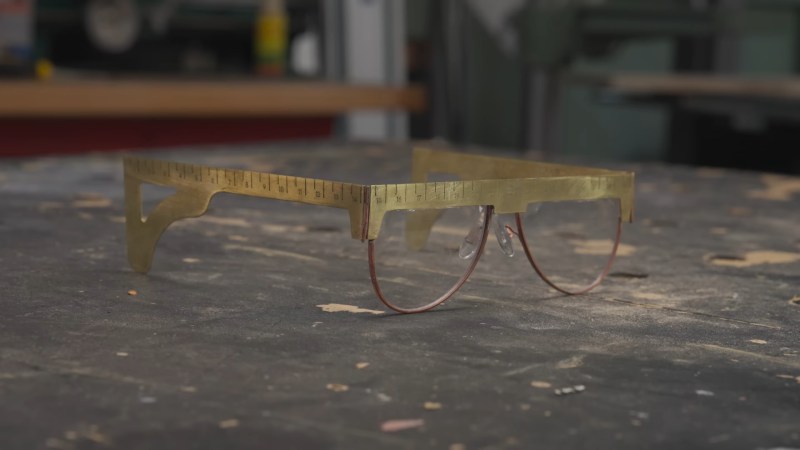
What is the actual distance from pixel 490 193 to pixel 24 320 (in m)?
0.41

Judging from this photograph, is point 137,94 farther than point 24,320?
Yes

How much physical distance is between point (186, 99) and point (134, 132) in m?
0.20

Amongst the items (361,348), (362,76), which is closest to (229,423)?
(361,348)

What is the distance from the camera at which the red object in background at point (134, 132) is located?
10.3ft

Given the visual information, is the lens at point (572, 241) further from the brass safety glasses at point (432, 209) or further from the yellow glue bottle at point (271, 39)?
the yellow glue bottle at point (271, 39)

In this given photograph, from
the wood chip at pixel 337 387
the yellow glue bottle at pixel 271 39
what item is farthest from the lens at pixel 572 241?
the yellow glue bottle at pixel 271 39

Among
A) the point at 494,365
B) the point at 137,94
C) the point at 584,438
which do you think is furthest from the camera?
the point at 137,94

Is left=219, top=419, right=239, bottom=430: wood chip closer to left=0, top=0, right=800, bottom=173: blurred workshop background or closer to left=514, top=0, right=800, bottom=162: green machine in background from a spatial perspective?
left=0, top=0, right=800, bottom=173: blurred workshop background

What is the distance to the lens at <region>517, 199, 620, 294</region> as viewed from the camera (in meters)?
1.15

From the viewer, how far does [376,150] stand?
278 cm

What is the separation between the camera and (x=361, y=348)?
86 cm

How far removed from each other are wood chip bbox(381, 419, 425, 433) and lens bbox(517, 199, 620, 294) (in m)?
0.39

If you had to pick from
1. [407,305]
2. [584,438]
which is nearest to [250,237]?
[407,305]

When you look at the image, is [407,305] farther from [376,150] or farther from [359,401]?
[376,150]
